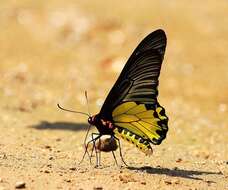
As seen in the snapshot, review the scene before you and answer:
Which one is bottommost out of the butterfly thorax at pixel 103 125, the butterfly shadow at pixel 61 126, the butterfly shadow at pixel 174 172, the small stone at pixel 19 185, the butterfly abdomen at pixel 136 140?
the small stone at pixel 19 185

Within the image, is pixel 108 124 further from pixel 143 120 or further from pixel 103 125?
pixel 143 120

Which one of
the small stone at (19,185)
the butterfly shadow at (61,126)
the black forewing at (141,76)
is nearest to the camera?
the small stone at (19,185)

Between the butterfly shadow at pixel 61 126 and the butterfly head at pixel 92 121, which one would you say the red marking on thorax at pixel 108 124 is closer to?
the butterfly head at pixel 92 121

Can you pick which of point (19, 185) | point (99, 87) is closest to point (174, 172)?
point (19, 185)

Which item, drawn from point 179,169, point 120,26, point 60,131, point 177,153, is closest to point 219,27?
point 120,26

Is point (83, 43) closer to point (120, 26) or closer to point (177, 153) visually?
point (120, 26)

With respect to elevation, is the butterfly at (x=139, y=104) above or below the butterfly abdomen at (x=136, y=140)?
above

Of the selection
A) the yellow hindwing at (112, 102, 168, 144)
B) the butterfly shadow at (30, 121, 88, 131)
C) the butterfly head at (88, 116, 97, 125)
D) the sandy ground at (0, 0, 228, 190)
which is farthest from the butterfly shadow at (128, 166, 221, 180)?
the butterfly shadow at (30, 121, 88, 131)

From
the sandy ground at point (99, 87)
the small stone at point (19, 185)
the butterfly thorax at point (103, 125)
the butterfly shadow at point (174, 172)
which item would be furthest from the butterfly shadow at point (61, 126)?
the small stone at point (19, 185)
